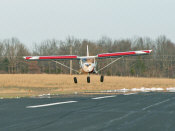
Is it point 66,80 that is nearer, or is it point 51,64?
point 66,80

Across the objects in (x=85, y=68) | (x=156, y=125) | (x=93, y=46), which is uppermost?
(x=93, y=46)

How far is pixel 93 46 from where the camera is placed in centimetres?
9281

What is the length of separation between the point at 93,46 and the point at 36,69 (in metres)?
19.4

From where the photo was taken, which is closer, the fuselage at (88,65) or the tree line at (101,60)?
the fuselage at (88,65)

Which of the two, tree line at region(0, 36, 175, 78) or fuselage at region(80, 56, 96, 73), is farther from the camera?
tree line at region(0, 36, 175, 78)

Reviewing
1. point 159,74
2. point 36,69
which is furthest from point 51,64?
point 159,74

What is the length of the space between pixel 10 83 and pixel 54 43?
41213 millimetres

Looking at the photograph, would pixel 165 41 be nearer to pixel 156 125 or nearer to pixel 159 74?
pixel 159 74

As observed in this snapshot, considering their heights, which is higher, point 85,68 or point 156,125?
point 85,68

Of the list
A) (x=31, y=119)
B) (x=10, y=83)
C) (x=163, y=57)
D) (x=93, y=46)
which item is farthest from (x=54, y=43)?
(x=31, y=119)

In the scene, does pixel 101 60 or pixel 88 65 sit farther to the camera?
pixel 101 60

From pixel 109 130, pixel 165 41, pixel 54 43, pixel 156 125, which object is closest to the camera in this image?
pixel 109 130

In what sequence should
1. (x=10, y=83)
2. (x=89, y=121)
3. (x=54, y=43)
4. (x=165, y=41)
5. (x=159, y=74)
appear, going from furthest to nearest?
1. (x=165, y=41)
2. (x=54, y=43)
3. (x=159, y=74)
4. (x=10, y=83)
5. (x=89, y=121)

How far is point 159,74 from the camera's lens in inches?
3236
